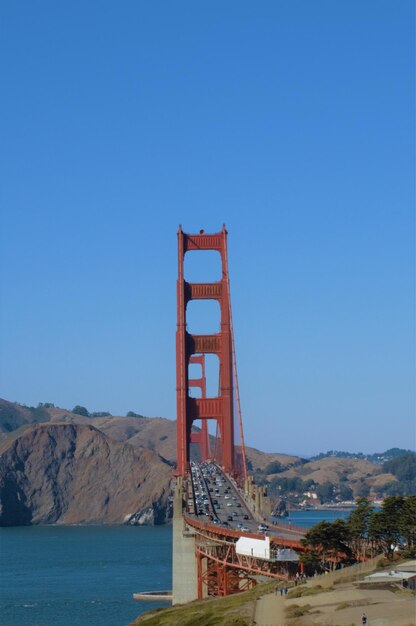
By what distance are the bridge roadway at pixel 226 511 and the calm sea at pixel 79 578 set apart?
22.7ft

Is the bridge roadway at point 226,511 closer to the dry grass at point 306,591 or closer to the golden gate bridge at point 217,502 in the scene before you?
the golden gate bridge at point 217,502

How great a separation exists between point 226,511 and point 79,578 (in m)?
23.3

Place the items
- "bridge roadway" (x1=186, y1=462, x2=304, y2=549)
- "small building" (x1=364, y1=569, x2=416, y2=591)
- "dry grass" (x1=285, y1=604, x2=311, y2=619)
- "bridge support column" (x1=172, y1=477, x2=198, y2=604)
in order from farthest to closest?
1. "bridge support column" (x1=172, y1=477, x2=198, y2=604)
2. "bridge roadway" (x1=186, y1=462, x2=304, y2=549)
3. "small building" (x1=364, y1=569, x2=416, y2=591)
4. "dry grass" (x1=285, y1=604, x2=311, y2=619)

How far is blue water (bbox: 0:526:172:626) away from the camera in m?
70.8

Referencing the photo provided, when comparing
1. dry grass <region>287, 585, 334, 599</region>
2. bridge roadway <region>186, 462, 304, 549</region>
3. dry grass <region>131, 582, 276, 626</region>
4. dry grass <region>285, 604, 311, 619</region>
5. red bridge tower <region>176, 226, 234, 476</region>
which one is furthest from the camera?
red bridge tower <region>176, 226, 234, 476</region>

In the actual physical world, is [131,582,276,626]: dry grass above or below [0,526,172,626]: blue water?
below

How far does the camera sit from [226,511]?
72562mm

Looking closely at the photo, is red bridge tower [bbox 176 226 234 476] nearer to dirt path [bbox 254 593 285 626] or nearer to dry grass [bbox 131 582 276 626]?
dry grass [bbox 131 582 276 626]

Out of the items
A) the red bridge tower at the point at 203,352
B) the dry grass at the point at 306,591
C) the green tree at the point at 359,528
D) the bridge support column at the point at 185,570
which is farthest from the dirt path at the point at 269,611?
the red bridge tower at the point at 203,352

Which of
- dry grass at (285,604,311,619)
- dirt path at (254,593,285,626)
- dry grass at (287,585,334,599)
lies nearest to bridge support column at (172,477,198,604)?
dirt path at (254,593,285,626)

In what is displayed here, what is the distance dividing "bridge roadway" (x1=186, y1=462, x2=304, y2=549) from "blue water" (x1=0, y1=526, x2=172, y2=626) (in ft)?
22.6

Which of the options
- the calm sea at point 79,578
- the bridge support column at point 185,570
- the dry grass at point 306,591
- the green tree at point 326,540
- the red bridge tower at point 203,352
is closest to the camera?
the dry grass at point 306,591

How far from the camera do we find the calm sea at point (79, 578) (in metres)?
70.8

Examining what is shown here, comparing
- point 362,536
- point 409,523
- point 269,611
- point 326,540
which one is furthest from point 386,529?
point 269,611
